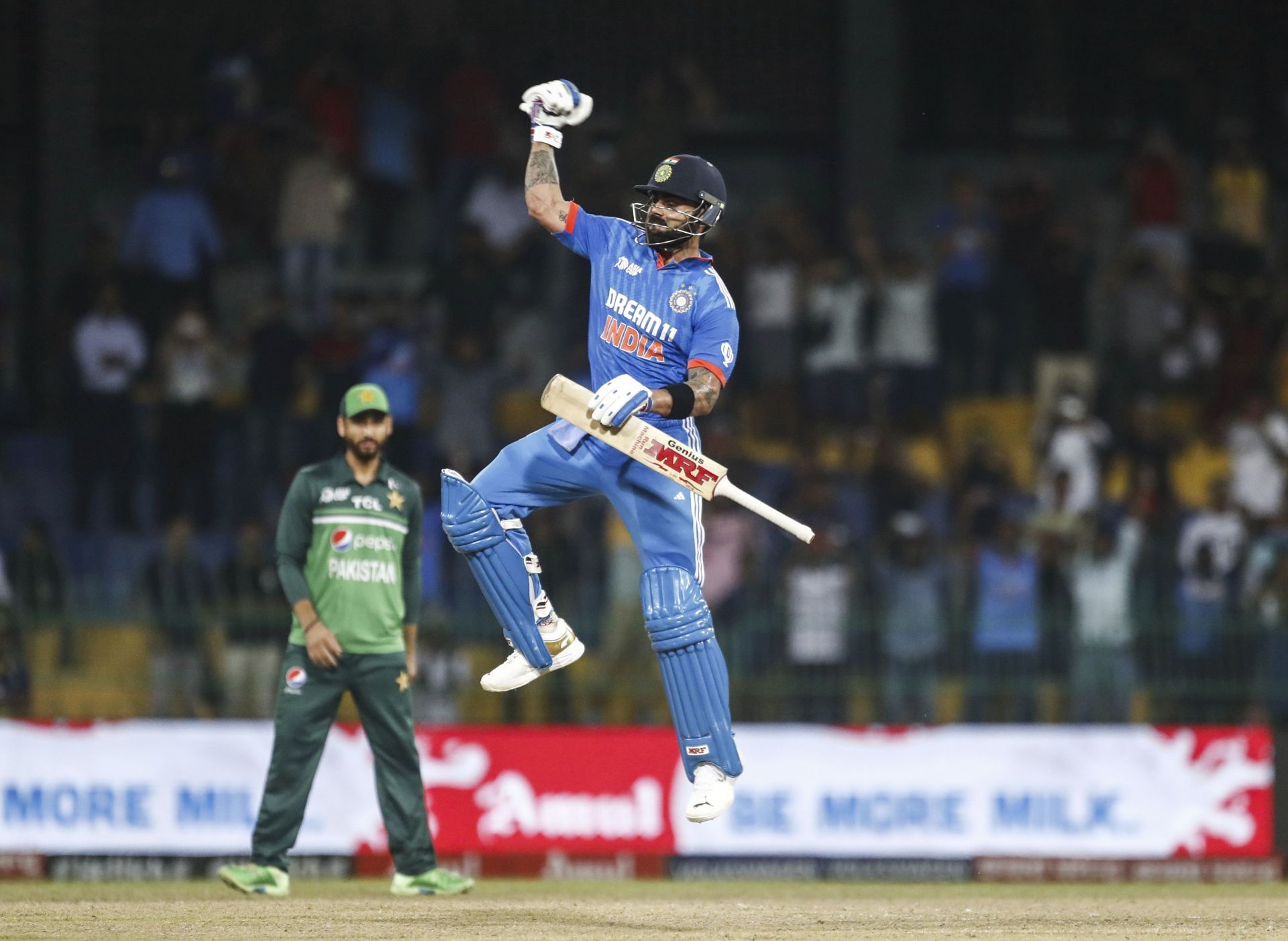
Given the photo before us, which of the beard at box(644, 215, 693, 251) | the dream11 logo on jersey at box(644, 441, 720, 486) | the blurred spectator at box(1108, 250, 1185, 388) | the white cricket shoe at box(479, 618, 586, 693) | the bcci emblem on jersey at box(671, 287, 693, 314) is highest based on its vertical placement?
the blurred spectator at box(1108, 250, 1185, 388)

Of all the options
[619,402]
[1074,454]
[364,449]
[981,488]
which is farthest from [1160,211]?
[619,402]

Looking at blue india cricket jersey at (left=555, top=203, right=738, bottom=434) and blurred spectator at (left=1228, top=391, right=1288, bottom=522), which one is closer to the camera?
blue india cricket jersey at (left=555, top=203, right=738, bottom=434)

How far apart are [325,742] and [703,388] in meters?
3.09

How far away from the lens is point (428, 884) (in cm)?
1000

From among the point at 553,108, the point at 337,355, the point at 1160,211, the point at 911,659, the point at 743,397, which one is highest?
the point at 1160,211

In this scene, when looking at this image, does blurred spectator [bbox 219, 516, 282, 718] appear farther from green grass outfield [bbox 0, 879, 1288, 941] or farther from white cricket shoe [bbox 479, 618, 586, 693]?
white cricket shoe [bbox 479, 618, 586, 693]

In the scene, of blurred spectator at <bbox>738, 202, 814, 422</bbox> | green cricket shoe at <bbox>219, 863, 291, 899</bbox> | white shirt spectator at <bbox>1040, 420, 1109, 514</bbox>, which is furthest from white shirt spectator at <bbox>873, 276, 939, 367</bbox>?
green cricket shoe at <bbox>219, 863, 291, 899</bbox>

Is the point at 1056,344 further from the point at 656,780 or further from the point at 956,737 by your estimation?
the point at 656,780

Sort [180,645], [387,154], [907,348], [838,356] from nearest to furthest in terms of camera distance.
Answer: [180,645], [838,356], [907,348], [387,154]

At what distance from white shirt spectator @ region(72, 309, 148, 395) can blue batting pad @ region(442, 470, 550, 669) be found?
25.7 feet

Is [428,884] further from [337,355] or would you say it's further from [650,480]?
[337,355]

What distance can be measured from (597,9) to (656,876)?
9098 mm

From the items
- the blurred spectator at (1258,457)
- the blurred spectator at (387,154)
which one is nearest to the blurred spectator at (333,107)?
the blurred spectator at (387,154)

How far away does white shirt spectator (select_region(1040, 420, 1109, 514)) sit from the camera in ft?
49.1
